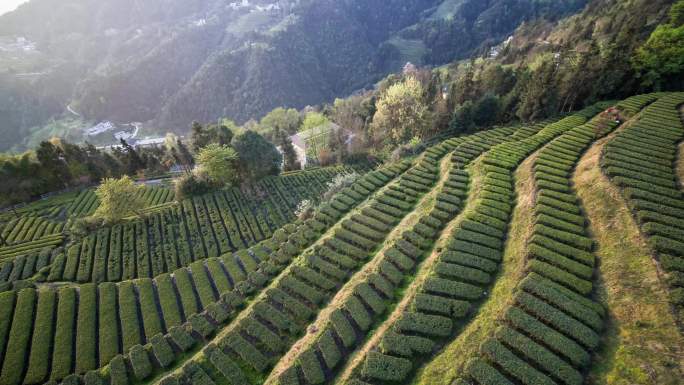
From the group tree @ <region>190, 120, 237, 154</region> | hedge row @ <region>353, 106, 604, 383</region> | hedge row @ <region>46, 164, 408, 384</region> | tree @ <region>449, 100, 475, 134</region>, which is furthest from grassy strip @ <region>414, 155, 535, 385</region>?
tree @ <region>190, 120, 237, 154</region>

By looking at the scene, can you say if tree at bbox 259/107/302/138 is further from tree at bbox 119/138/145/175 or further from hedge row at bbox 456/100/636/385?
hedge row at bbox 456/100/636/385

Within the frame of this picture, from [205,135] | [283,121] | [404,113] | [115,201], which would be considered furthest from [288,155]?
[283,121]

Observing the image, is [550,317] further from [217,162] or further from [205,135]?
[205,135]

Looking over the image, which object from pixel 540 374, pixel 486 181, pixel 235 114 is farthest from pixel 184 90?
pixel 540 374

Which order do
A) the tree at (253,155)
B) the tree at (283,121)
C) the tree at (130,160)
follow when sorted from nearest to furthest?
1. the tree at (253,155)
2. the tree at (130,160)
3. the tree at (283,121)

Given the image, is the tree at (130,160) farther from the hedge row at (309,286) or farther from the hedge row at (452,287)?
the hedge row at (452,287)

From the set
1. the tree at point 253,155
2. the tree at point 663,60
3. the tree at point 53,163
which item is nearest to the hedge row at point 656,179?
the tree at point 663,60
